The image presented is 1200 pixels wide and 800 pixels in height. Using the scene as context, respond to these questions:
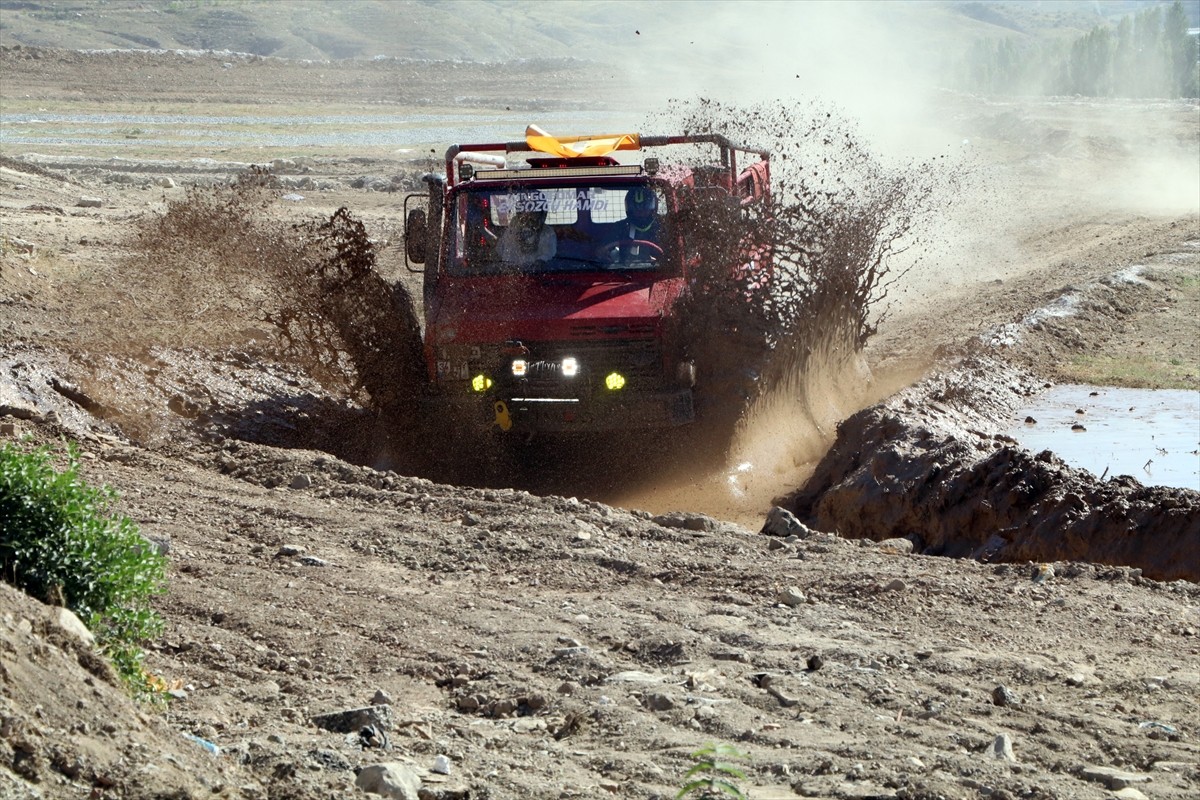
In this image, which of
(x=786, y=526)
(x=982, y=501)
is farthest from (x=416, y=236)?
(x=982, y=501)

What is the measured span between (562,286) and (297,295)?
2510mm

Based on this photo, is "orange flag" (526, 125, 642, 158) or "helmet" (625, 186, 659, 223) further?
"orange flag" (526, 125, 642, 158)

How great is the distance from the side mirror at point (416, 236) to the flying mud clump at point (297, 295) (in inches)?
33.8

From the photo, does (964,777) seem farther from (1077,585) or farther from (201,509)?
(201,509)

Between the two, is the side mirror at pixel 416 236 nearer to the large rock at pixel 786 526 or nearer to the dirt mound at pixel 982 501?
the dirt mound at pixel 982 501

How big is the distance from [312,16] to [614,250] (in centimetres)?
6653

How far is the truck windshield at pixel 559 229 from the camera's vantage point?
1001cm

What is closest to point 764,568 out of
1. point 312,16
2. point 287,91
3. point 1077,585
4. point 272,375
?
point 1077,585

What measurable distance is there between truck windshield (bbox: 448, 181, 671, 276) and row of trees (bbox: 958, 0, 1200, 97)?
6855 centimetres

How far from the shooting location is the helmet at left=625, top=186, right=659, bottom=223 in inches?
395

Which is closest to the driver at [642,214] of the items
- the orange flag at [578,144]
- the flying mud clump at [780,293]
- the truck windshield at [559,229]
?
the truck windshield at [559,229]

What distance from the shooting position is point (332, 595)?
6234 millimetres

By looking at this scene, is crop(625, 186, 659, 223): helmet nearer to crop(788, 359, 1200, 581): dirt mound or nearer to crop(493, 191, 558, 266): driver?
crop(493, 191, 558, 266): driver

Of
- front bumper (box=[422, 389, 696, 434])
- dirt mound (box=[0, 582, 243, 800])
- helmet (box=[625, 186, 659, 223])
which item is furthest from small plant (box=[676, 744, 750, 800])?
helmet (box=[625, 186, 659, 223])
